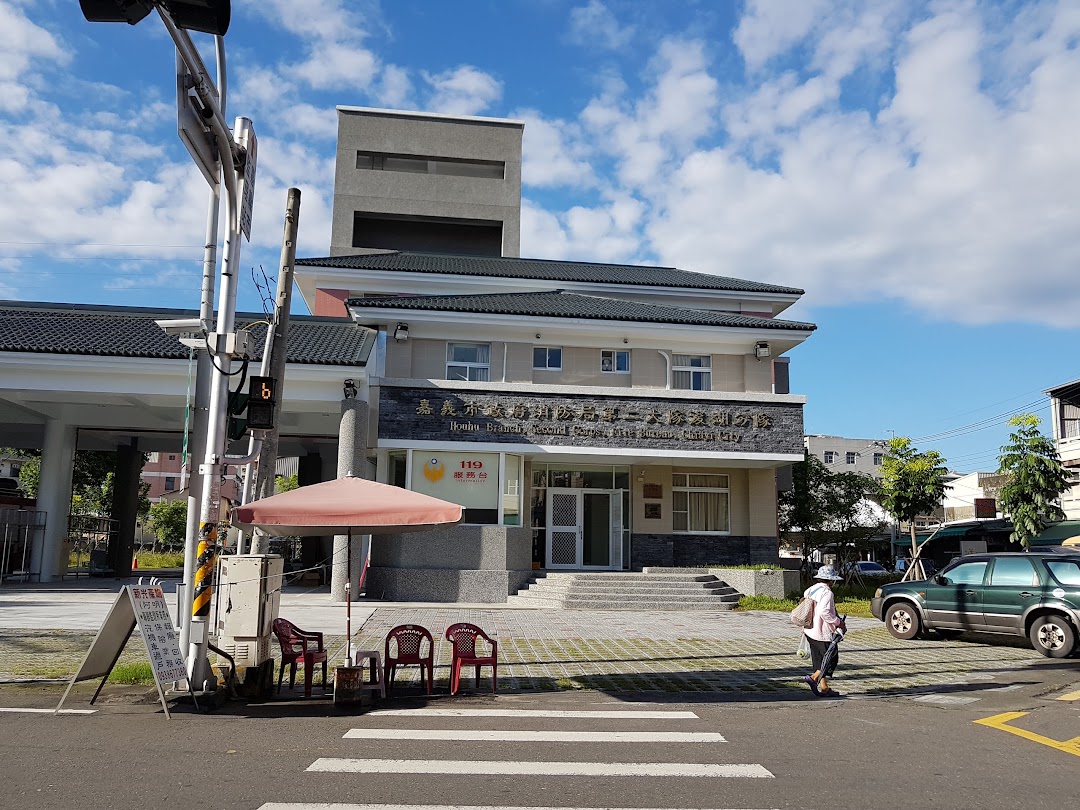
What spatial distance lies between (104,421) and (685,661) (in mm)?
20325

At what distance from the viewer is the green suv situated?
1385cm

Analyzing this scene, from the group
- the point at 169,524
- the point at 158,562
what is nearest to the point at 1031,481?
the point at 158,562

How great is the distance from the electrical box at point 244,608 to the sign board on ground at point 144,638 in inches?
25.1

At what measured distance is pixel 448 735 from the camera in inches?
308

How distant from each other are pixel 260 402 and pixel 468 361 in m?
14.5

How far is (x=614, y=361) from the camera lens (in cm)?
2520

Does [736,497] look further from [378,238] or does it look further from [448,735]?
[378,238]

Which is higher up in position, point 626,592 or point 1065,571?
point 1065,571

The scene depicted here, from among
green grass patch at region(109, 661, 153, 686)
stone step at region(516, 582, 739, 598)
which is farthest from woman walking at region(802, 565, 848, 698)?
stone step at region(516, 582, 739, 598)

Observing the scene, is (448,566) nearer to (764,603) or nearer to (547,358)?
(547,358)

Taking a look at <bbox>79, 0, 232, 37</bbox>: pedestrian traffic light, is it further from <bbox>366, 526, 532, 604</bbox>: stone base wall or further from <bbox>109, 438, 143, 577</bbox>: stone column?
<bbox>109, 438, 143, 577</bbox>: stone column

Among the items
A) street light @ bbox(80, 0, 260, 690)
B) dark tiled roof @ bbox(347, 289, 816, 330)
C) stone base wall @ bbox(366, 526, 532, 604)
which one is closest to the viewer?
street light @ bbox(80, 0, 260, 690)

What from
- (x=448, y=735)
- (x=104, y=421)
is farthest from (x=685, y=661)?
(x=104, y=421)

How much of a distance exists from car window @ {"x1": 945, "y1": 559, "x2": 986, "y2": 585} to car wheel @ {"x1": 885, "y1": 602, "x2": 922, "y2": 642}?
89 cm
